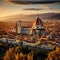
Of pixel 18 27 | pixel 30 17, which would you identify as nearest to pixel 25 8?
pixel 30 17

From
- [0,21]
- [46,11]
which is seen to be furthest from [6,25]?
[46,11]

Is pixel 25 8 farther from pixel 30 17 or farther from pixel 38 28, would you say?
pixel 38 28

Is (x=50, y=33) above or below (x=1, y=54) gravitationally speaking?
above

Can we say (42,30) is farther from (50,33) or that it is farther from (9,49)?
(9,49)

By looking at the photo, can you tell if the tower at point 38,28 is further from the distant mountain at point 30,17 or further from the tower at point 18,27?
the tower at point 18,27

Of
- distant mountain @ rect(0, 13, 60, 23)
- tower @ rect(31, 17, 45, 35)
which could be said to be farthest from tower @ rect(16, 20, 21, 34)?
tower @ rect(31, 17, 45, 35)

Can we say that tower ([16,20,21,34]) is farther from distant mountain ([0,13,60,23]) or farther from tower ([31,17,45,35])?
tower ([31,17,45,35])

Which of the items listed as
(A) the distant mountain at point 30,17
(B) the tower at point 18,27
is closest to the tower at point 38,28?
(A) the distant mountain at point 30,17
